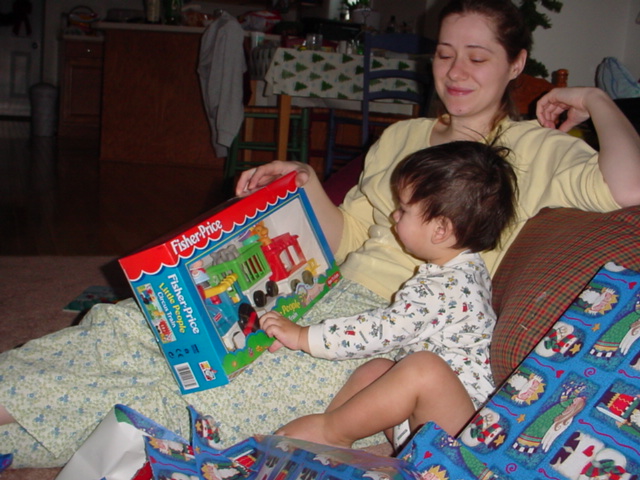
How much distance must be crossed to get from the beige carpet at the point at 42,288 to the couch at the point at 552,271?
0.68 metres

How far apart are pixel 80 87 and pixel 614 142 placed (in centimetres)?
602

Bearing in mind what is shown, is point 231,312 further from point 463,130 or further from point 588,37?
point 588,37

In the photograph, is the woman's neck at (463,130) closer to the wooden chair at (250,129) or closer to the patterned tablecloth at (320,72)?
the patterned tablecloth at (320,72)

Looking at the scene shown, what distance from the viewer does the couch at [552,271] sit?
903 millimetres

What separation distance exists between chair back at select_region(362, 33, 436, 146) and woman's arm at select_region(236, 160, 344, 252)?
178 centimetres

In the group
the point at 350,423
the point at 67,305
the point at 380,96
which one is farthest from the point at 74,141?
the point at 350,423

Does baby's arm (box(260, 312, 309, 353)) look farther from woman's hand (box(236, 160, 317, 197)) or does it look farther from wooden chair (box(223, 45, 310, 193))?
wooden chair (box(223, 45, 310, 193))

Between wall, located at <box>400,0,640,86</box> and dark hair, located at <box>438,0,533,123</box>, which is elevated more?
wall, located at <box>400,0,640,86</box>

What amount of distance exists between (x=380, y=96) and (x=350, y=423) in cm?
247

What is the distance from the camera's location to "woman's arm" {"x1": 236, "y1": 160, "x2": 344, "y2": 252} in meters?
1.20

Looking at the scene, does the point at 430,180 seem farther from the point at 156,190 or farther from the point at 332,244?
the point at 156,190

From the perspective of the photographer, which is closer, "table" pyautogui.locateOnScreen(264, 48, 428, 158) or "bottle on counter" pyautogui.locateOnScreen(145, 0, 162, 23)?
"table" pyautogui.locateOnScreen(264, 48, 428, 158)

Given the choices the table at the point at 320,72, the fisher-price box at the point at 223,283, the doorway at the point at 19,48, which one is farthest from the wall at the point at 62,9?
the fisher-price box at the point at 223,283

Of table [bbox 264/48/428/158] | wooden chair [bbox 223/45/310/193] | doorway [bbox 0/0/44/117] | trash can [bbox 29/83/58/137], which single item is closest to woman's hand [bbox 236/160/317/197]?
table [bbox 264/48/428/158]
